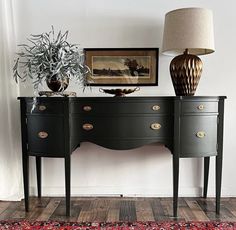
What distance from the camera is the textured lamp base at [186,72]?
5.80 feet

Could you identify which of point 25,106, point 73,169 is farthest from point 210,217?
point 25,106

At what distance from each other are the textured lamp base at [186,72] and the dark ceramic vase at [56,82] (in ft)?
2.75

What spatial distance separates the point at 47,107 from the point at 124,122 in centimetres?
56

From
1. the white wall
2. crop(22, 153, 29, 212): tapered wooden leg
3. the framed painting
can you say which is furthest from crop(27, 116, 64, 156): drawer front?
the framed painting

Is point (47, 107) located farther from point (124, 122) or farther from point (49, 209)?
point (49, 209)

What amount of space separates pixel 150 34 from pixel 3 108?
1409 mm

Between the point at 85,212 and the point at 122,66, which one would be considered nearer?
the point at 85,212

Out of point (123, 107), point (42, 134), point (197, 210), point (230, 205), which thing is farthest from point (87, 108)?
point (230, 205)

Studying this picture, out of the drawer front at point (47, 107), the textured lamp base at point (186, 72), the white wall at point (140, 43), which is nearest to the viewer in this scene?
the drawer front at point (47, 107)

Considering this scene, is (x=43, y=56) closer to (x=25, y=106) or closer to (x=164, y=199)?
(x=25, y=106)

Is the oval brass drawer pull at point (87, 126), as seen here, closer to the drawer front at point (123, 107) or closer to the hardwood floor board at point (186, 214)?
the drawer front at point (123, 107)

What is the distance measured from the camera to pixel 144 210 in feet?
6.11

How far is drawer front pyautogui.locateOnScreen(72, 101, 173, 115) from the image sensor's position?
1673 millimetres

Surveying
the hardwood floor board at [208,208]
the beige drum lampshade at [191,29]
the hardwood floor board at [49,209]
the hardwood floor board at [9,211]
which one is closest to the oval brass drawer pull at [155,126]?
the beige drum lampshade at [191,29]
